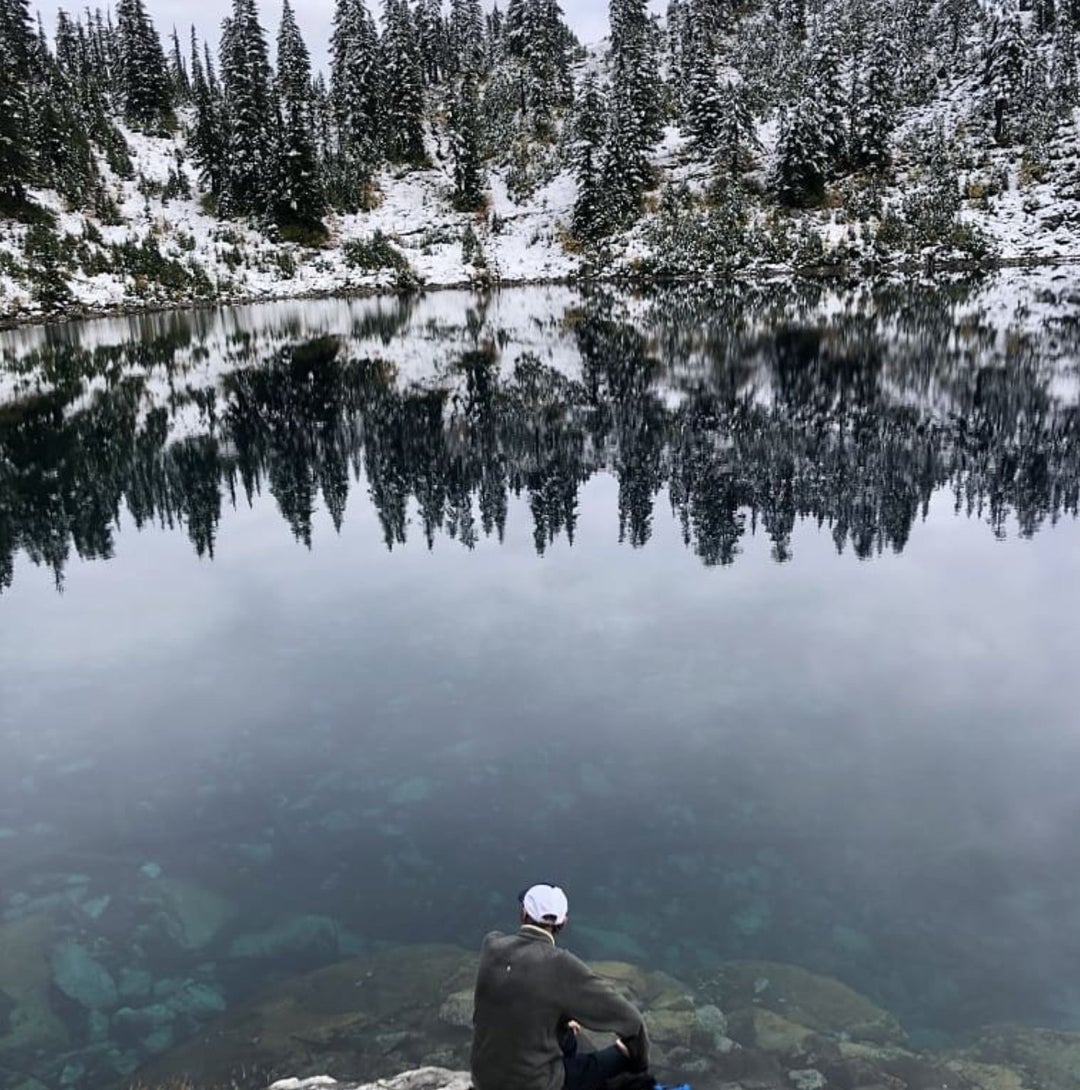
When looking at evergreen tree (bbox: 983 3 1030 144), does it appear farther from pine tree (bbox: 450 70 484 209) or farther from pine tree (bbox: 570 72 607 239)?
pine tree (bbox: 450 70 484 209)

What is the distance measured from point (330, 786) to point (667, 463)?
17.3 meters

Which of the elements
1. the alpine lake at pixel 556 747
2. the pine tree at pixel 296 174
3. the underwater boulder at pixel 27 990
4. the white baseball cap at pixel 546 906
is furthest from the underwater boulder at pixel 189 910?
the pine tree at pixel 296 174

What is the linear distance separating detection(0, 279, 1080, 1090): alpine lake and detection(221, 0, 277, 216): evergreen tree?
3220 inches

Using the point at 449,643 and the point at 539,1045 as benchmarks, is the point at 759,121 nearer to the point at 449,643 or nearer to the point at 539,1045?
the point at 449,643

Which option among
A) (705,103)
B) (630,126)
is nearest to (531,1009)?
(630,126)

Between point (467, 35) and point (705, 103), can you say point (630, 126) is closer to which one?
point (705, 103)

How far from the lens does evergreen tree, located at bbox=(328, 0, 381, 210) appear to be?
381 feet

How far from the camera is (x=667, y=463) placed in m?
26.4

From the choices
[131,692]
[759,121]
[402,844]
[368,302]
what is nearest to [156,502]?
[131,692]

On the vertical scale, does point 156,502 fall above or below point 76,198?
below

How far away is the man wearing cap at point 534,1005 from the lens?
Answer: 4.97 m

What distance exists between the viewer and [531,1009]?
16.3ft

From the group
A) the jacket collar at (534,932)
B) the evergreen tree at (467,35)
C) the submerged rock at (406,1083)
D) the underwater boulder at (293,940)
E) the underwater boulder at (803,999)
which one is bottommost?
the underwater boulder at (803,999)

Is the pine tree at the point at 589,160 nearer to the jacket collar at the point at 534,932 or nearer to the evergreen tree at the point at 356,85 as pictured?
the evergreen tree at the point at 356,85
